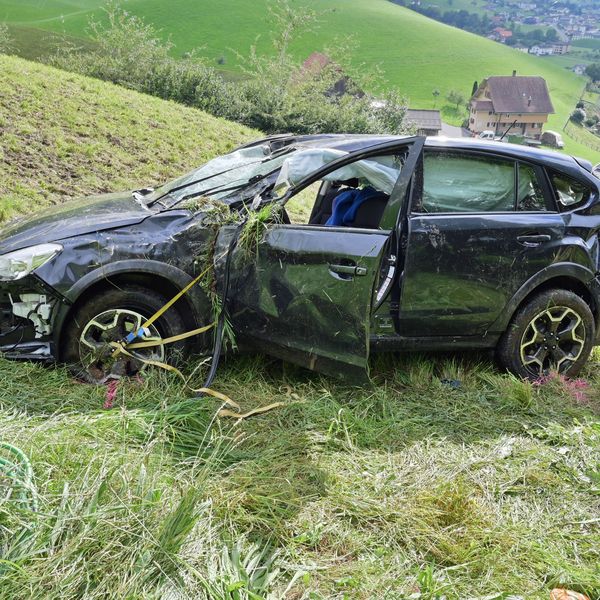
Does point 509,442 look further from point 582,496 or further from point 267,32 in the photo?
point 267,32

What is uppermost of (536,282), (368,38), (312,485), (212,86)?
(368,38)

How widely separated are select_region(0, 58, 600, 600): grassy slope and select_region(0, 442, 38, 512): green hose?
65mm

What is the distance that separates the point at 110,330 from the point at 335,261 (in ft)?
4.77

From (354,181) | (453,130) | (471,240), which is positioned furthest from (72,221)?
(453,130)

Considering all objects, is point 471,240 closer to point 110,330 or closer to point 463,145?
point 463,145

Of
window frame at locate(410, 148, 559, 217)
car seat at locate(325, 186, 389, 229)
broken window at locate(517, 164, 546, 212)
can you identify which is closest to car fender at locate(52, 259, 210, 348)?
car seat at locate(325, 186, 389, 229)

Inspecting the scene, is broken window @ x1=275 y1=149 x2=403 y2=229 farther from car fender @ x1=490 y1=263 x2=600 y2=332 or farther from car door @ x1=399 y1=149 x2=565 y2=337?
car fender @ x1=490 y1=263 x2=600 y2=332

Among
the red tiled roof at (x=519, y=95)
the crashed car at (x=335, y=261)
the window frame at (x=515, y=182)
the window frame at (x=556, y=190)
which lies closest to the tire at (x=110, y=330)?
the crashed car at (x=335, y=261)

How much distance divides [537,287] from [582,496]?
1.67 meters

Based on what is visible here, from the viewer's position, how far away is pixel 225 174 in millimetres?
4367

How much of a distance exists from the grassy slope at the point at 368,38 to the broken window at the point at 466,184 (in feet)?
184

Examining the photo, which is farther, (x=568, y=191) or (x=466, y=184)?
(x=568, y=191)

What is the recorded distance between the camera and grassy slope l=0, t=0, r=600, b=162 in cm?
7131

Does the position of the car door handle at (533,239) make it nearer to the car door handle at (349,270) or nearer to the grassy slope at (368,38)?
the car door handle at (349,270)
